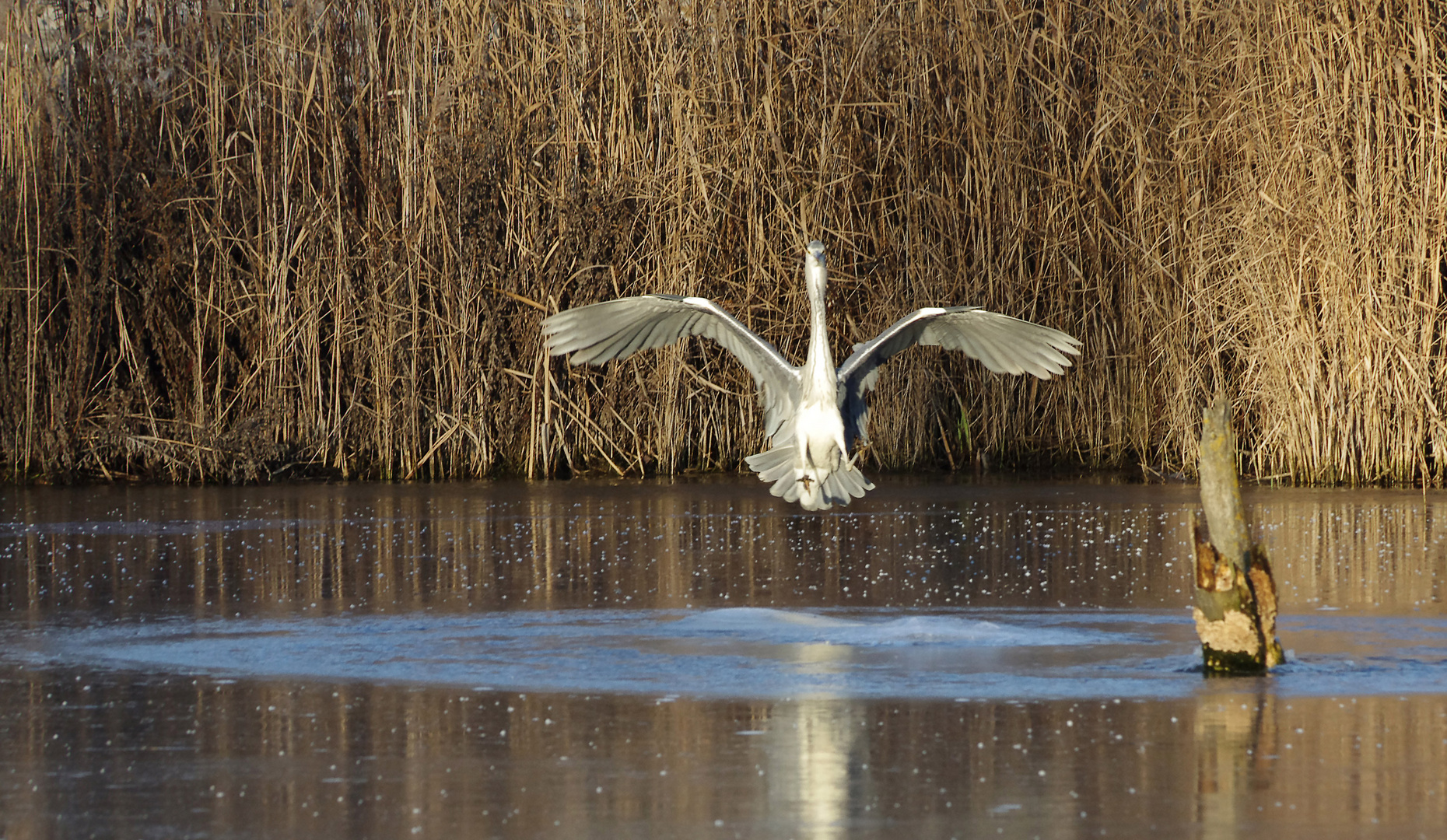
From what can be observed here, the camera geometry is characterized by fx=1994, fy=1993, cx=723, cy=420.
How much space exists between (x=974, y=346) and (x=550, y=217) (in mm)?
5725

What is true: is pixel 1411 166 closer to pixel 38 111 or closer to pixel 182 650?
pixel 182 650

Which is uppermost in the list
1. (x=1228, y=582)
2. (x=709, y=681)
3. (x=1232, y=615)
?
(x=1228, y=582)

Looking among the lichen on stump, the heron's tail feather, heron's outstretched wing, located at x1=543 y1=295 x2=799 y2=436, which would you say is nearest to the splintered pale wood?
the lichen on stump

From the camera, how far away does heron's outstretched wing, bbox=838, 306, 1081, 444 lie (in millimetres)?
9852

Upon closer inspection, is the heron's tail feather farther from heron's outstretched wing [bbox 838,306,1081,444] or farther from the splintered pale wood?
the splintered pale wood

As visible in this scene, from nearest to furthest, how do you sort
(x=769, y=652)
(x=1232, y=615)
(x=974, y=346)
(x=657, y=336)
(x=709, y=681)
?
(x=1232, y=615) → (x=709, y=681) → (x=769, y=652) → (x=657, y=336) → (x=974, y=346)

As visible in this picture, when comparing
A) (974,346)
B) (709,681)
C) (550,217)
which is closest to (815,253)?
(974,346)

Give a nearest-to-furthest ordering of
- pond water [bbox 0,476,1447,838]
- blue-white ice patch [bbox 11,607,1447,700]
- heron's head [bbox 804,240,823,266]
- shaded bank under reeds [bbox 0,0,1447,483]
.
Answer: pond water [bbox 0,476,1447,838], blue-white ice patch [bbox 11,607,1447,700], heron's head [bbox 804,240,823,266], shaded bank under reeds [bbox 0,0,1447,483]

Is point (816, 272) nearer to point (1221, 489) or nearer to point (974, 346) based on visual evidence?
point (974, 346)

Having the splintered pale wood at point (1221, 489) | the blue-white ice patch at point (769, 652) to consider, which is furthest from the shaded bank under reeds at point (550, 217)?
the splintered pale wood at point (1221, 489)

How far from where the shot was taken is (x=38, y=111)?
15.3 metres

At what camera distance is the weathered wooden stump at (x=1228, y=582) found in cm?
659

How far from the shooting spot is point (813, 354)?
31.5 feet

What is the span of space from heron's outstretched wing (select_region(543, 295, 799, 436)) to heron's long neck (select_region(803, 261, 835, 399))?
0.39 ft
